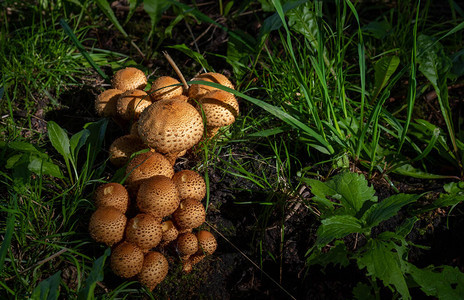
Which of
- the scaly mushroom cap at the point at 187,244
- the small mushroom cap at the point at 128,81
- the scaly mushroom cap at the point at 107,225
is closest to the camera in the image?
the scaly mushroom cap at the point at 107,225

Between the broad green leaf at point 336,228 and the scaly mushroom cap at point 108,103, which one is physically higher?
the scaly mushroom cap at point 108,103

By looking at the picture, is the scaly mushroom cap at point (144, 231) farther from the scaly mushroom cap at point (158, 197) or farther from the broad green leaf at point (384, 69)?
the broad green leaf at point (384, 69)

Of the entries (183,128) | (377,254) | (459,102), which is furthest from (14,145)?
(459,102)

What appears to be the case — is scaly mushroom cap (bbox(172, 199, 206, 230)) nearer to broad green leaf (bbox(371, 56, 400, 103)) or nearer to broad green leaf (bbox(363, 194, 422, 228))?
broad green leaf (bbox(363, 194, 422, 228))

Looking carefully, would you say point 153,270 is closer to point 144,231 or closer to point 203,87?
→ point 144,231

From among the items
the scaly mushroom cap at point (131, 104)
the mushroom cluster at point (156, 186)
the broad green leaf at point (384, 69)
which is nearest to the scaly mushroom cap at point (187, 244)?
the mushroom cluster at point (156, 186)

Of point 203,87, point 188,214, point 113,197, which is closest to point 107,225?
point 113,197
